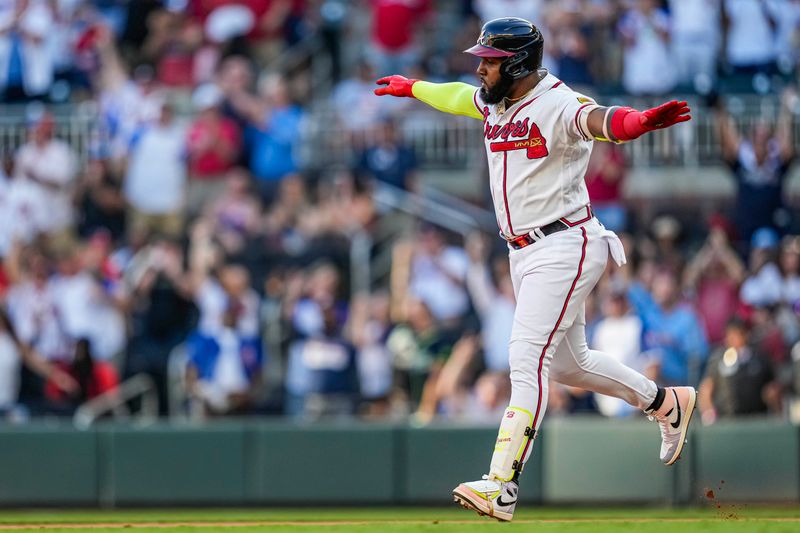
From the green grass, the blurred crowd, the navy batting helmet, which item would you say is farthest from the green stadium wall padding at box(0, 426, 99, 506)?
the navy batting helmet

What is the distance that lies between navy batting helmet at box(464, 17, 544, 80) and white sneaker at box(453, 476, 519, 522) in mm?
1987

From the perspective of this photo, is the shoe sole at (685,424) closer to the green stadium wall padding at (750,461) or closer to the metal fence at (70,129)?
the green stadium wall padding at (750,461)

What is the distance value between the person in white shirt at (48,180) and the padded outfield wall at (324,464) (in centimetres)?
314

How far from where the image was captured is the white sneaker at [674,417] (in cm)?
779

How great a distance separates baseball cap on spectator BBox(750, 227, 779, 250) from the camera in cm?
1293

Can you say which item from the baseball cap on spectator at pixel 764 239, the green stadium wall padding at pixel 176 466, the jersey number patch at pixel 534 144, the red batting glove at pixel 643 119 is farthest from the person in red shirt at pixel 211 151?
the red batting glove at pixel 643 119

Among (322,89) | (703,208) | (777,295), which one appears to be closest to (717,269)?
(777,295)

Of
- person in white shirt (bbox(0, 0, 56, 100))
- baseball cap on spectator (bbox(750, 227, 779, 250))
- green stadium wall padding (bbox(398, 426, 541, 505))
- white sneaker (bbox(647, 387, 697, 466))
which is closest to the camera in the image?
white sneaker (bbox(647, 387, 697, 466))

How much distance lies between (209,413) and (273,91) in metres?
3.87

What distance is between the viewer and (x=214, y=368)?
12477mm

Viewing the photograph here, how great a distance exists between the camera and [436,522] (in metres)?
7.91

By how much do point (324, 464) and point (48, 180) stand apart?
4.67 metres

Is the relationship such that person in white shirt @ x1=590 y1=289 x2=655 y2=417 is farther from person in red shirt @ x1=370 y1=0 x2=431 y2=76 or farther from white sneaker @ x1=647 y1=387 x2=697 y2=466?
person in red shirt @ x1=370 y1=0 x2=431 y2=76

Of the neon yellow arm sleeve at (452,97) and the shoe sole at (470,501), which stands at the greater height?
the neon yellow arm sleeve at (452,97)
